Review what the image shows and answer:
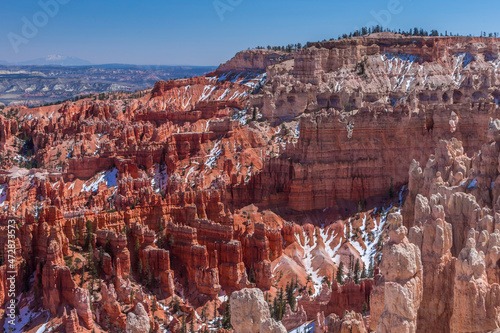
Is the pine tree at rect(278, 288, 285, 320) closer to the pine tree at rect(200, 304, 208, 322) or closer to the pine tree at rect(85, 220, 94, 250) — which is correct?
the pine tree at rect(200, 304, 208, 322)

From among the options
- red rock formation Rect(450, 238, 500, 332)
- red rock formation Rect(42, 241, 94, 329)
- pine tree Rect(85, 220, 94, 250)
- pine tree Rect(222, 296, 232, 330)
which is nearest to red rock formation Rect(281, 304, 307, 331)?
pine tree Rect(222, 296, 232, 330)

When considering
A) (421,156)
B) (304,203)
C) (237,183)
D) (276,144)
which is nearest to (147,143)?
(276,144)

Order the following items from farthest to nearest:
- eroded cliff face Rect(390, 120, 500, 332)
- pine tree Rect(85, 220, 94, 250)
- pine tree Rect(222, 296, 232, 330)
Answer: pine tree Rect(85, 220, 94, 250)
pine tree Rect(222, 296, 232, 330)
eroded cliff face Rect(390, 120, 500, 332)

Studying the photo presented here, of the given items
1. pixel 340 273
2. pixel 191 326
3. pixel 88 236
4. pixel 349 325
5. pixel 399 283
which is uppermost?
pixel 399 283

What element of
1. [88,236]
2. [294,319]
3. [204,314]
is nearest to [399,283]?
[294,319]

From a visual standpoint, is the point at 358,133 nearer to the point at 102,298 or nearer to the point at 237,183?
the point at 237,183

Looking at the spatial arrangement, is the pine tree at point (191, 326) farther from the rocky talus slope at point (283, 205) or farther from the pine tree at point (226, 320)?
the pine tree at point (226, 320)

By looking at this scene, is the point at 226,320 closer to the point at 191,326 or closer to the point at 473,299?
the point at 191,326

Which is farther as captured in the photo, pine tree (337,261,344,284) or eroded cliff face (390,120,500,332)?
pine tree (337,261,344,284)

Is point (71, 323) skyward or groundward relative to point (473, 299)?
groundward

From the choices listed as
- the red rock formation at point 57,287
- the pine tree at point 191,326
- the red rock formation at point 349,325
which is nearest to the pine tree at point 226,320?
the pine tree at point 191,326
